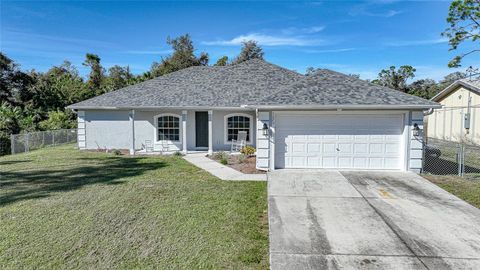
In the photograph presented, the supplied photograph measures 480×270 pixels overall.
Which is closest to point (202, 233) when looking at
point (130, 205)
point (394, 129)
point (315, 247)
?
point (315, 247)

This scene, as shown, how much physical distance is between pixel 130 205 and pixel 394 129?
9188 mm

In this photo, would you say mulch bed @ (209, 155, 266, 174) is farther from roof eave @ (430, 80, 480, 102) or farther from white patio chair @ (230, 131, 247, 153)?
roof eave @ (430, 80, 480, 102)

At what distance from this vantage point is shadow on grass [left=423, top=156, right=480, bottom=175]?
1034 centimetres

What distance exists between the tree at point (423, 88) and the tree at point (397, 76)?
1466 millimetres

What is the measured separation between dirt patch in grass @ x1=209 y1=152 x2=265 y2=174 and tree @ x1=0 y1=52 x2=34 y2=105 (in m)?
26.5

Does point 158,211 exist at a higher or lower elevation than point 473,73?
lower

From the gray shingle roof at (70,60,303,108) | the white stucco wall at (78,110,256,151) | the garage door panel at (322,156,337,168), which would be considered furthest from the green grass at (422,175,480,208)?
the white stucco wall at (78,110,256,151)

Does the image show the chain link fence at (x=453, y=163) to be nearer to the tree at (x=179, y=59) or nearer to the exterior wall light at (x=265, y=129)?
the exterior wall light at (x=265, y=129)

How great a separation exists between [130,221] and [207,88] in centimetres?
1156

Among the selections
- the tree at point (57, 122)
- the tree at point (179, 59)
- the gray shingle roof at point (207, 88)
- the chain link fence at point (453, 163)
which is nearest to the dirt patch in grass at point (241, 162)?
the gray shingle roof at point (207, 88)

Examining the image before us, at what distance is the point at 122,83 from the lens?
105ft

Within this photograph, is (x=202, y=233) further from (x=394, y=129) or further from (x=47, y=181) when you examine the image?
(x=394, y=129)

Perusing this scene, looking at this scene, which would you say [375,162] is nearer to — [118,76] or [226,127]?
[226,127]

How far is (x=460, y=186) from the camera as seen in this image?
27.0 ft
